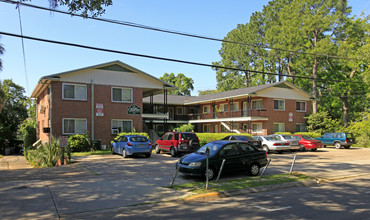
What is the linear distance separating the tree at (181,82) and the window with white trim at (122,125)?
45.3 metres

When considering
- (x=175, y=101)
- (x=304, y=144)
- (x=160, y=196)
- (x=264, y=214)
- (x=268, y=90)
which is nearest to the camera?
(x=264, y=214)

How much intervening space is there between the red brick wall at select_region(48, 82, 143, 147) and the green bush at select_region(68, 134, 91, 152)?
268 cm

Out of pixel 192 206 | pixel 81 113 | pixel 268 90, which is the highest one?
pixel 268 90

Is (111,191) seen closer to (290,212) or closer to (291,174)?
(290,212)

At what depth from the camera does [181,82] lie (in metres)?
75.2

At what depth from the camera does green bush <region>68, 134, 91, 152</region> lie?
23609 mm

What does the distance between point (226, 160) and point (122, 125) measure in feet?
61.1

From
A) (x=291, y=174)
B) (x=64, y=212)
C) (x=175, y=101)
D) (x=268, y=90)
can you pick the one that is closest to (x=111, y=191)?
(x=64, y=212)

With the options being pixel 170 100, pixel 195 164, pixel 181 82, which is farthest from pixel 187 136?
pixel 181 82

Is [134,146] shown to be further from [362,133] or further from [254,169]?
[362,133]

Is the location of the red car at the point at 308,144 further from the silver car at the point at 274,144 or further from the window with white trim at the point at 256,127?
the window with white trim at the point at 256,127

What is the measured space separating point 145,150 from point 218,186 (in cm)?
970

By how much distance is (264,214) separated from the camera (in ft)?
22.9

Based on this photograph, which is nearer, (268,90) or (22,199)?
(22,199)
